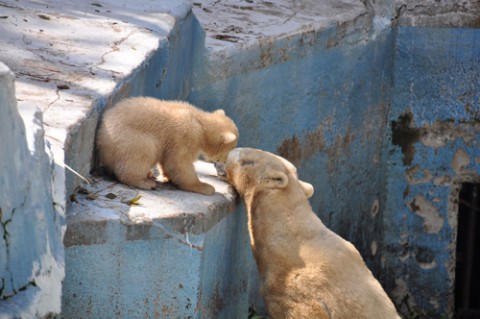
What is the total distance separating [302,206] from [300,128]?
7.93 ft

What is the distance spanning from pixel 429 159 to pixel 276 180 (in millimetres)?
3687

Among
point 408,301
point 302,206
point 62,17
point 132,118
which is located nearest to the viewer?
point 132,118

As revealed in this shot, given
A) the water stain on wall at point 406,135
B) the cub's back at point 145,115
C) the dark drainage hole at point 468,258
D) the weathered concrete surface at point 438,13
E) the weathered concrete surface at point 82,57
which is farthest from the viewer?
the dark drainage hole at point 468,258

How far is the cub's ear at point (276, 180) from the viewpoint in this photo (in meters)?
4.56

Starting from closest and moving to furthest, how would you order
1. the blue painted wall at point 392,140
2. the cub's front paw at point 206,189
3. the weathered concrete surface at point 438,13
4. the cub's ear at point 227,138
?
the cub's front paw at point 206,189
the cub's ear at point 227,138
the blue painted wall at point 392,140
the weathered concrete surface at point 438,13

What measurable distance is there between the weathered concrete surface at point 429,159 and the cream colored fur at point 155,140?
365 centimetres

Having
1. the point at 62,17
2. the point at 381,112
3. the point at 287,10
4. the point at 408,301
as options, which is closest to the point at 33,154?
the point at 62,17

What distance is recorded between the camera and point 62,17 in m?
5.27

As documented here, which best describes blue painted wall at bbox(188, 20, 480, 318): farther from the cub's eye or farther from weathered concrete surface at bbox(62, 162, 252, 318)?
weathered concrete surface at bbox(62, 162, 252, 318)

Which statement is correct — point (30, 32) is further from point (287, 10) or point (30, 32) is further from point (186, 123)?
point (287, 10)

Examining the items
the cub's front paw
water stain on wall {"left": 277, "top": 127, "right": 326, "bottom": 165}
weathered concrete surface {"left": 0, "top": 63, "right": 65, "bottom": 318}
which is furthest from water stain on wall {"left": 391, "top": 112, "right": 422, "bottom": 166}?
weathered concrete surface {"left": 0, "top": 63, "right": 65, "bottom": 318}

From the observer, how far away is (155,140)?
4141 mm

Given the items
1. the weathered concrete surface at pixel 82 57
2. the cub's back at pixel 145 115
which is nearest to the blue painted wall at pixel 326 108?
the weathered concrete surface at pixel 82 57

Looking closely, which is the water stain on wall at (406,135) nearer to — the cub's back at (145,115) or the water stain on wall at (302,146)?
the water stain on wall at (302,146)
